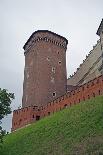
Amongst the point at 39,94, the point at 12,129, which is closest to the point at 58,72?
the point at 39,94

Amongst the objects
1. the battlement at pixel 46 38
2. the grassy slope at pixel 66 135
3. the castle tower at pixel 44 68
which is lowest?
the grassy slope at pixel 66 135

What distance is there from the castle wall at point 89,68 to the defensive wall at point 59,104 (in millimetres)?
8214

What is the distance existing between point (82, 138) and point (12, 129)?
2143cm

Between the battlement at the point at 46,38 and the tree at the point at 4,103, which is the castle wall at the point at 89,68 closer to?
the battlement at the point at 46,38

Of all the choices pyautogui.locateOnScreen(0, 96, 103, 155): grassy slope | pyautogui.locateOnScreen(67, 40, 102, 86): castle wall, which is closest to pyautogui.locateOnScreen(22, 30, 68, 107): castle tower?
pyautogui.locateOnScreen(67, 40, 102, 86): castle wall

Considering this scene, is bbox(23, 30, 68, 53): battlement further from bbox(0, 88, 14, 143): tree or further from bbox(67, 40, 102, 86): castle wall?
bbox(0, 88, 14, 143): tree

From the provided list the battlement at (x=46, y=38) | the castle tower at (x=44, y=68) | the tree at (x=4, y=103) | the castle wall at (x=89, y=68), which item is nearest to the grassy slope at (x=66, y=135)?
the tree at (x=4, y=103)

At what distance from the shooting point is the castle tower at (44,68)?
46406 millimetres

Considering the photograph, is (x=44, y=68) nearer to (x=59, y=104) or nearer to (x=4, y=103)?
(x=59, y=104)

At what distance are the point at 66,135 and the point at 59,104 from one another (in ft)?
41.1

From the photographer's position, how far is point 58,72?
48.7m

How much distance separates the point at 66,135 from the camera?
28.7 m

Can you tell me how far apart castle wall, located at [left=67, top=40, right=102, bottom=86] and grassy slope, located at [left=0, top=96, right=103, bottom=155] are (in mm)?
15225

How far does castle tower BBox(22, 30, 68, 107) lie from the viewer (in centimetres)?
4641
